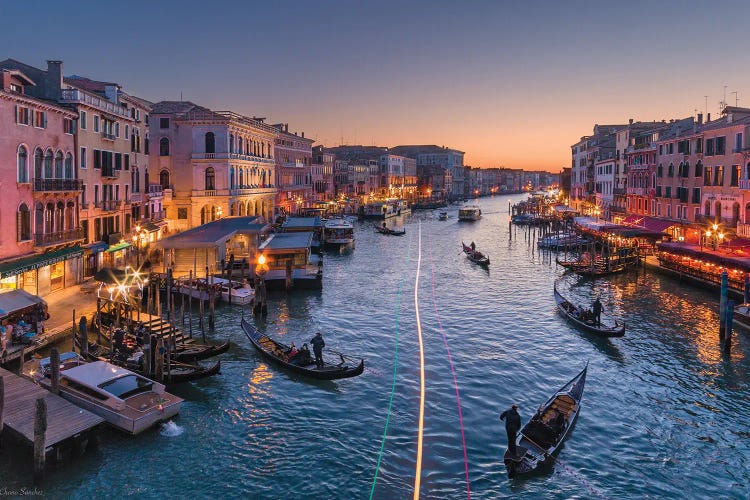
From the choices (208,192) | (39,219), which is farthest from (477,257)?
(39,219)

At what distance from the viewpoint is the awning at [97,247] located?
101 ft

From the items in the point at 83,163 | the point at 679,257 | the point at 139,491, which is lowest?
the point at 139,491

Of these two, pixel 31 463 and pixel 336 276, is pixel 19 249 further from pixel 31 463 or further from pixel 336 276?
pixel 336 276

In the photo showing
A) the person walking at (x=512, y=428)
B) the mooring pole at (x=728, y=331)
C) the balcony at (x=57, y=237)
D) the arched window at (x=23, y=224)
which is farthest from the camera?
the balcony at (x=57, y=237)

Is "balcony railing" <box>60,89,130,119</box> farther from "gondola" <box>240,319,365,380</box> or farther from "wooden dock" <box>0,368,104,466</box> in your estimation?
"wooden dock" <box>0,368,104,466</box>

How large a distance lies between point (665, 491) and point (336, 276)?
30.1m

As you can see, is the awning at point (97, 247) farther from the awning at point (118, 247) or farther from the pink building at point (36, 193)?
the pink building at point (36, 193)

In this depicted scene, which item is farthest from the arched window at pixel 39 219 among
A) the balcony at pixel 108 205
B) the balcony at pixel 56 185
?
the balcony at pixel 108 205

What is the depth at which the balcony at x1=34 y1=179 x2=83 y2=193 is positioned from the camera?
1024 inches

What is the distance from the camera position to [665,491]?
13375 millimetres

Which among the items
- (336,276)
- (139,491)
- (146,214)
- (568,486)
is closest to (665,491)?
(568,486)

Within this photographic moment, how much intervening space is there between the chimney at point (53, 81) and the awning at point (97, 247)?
7.84 m

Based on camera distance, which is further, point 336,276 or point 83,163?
A: point 336,276

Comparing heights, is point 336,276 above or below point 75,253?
below
